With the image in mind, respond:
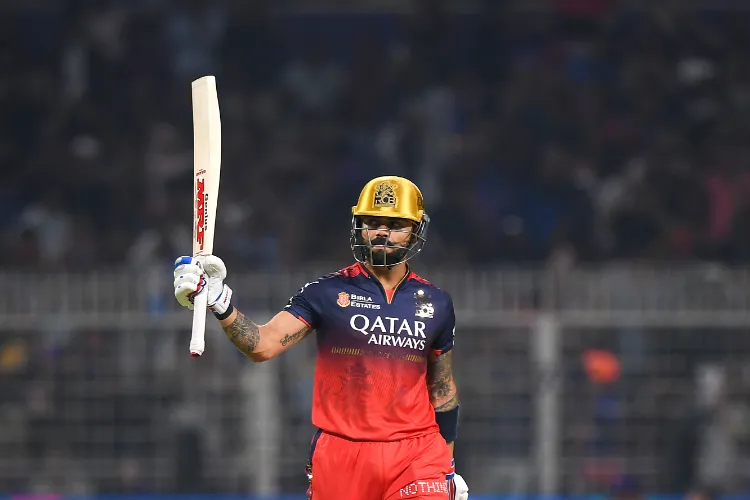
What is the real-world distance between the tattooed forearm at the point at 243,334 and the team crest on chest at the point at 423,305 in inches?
32.6

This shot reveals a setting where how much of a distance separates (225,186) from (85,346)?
4350mm

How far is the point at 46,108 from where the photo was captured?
18.0m

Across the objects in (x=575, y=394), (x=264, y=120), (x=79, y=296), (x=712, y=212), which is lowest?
(x=575, y=394)

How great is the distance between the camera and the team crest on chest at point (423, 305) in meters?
7.09

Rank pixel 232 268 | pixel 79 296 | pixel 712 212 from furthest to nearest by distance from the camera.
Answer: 1. pixel 712 212
2. pixel 232 268
3. pixel 79 296

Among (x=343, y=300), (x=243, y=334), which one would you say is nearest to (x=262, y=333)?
(x=243, y=334)

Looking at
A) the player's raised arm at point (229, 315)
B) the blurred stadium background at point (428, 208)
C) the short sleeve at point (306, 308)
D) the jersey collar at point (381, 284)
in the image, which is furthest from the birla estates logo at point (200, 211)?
the blurred stadium background at point (428, 208)

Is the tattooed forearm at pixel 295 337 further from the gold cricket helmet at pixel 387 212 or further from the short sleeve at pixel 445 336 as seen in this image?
the short sleeve at pixel 445 336

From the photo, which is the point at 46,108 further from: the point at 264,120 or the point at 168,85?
the point at 264,120

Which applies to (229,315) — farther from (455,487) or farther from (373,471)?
(455,487)

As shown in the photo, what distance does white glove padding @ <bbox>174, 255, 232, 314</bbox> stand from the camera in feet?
20.6

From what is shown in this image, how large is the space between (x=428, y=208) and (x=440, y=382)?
30.5 ft

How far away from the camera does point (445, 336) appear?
23.6ft

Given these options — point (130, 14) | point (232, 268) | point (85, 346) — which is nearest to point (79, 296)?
point (85, 346)
